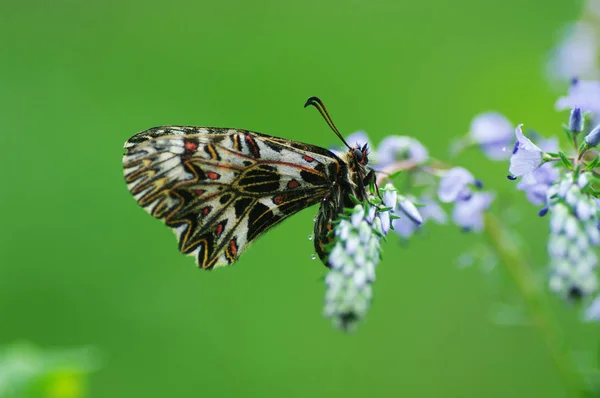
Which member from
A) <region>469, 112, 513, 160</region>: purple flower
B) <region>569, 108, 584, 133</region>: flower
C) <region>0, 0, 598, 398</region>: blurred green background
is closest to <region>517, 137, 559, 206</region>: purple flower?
<region>569, 108, 584, 133</region>: flower

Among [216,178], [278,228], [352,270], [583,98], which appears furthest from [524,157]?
[278,228]

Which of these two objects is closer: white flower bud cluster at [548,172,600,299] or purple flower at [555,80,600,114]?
white flower bud cluster at [548,172,600,299]

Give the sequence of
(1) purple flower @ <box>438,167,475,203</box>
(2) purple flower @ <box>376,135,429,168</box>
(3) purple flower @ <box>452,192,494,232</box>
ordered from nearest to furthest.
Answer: (1) purple flower @ <box>438,167,475,203</box> → (3) purple flower @ <box>452,192,494,232</box> → (2) purple flower @ <box>376,135,429,168</box>

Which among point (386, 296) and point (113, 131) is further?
point (113, 131)

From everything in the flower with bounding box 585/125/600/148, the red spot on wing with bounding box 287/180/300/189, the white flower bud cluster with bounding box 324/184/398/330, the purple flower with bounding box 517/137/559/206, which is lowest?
the white flower bud cluster with bounding box 324/184/398/330

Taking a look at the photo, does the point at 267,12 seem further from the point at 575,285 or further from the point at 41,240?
the point at 575,285

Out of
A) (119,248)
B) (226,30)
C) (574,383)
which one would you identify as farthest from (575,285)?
(226,30)

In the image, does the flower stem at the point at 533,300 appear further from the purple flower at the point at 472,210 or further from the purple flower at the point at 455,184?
the purple flower at the point at 455,184

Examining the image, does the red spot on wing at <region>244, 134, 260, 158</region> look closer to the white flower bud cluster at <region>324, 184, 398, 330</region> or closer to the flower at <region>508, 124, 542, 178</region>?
the white flower bud cluster at <region>324, 184, 398, 330</region>
